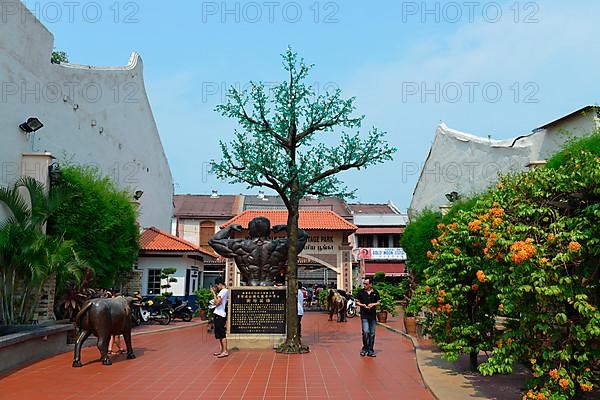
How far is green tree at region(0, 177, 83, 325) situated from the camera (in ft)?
33.5

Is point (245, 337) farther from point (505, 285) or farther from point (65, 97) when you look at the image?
point (65, 97)

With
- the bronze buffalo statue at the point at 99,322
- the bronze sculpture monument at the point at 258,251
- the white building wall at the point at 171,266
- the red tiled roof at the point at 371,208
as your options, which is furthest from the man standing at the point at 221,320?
the red tiled roof at the point at 371,208

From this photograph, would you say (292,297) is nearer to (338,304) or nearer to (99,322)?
(99,322)

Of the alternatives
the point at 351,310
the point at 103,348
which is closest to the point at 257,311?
the point at 103,348

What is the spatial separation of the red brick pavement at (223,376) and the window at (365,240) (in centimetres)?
2396

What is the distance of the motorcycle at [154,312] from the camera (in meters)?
16.4

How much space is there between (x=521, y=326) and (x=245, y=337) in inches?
261

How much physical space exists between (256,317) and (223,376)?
3077 millimetres

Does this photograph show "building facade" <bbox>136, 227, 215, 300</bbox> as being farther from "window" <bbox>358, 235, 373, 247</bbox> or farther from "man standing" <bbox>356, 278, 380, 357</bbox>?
"window" <bbox>358, 235, 373, 247</bbox>

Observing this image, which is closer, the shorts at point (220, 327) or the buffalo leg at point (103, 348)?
the buffalo leg at point (103, 348)

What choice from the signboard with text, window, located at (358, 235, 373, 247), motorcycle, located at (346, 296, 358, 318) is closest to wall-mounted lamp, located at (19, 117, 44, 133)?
motorcycle, located at (346, 296, 358, 318)

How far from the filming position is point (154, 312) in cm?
1772

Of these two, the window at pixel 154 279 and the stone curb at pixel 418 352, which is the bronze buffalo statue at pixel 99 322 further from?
the window at pixel 154 279

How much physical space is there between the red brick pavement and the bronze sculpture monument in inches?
63.5
